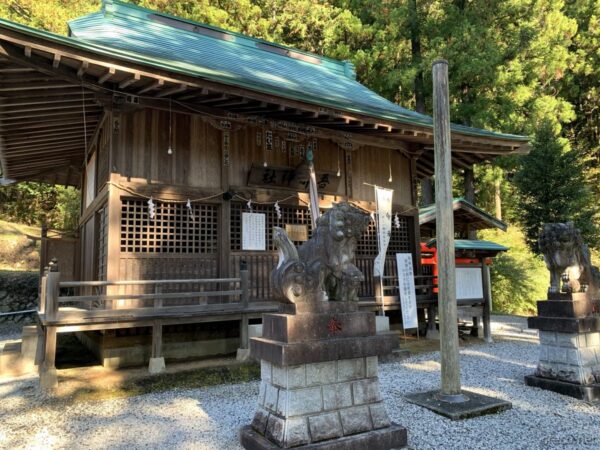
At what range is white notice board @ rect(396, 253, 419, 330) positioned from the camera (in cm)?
975

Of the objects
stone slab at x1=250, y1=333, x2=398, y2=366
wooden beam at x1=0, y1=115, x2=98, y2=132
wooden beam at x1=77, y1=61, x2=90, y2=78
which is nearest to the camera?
stone slab at x1=250, y1=333, x2=398, y2=366

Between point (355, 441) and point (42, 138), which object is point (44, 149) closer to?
point (42, 138)

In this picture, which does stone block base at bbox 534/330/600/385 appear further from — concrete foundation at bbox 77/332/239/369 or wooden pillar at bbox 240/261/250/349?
concrete foundation at bbox 77/332/239/369

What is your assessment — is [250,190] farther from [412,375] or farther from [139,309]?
[412,375]

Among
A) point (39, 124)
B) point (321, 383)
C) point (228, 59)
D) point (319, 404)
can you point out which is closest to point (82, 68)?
point (39, 124)

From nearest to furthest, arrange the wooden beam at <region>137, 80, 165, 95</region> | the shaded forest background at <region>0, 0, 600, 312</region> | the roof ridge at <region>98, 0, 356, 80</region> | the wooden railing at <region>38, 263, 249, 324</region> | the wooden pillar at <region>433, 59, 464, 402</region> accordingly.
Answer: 1. the wooden pillar at <region>433, 59, 464, 402</region>
2. the wooden railing at <region>38, 263, 249, 324</region>
3. the wooden beam at <region>137, 80, 165, 95</region>
4. the roof ridge at <region>98, 0, 356, 80</region>
5. the shaded forest background at <region>0, 0, 600, 312</region>

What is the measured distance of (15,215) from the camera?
26375 millimetres

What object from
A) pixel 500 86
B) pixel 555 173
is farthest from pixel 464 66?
pixel 555 173

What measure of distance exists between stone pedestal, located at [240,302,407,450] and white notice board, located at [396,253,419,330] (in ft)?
18.9

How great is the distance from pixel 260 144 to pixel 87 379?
5.60 m

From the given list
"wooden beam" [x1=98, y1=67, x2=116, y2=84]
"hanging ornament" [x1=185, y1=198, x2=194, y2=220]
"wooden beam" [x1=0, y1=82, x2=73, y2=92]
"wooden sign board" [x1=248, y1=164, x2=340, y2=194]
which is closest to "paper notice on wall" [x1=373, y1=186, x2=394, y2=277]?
"wooden sign board" [x1=248, y1=164, x2=340, y2=194]

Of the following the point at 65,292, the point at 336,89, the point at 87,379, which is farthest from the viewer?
the point at 65,292

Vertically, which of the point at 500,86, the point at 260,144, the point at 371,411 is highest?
the point at 500,86

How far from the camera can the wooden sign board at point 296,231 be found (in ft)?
30.8
